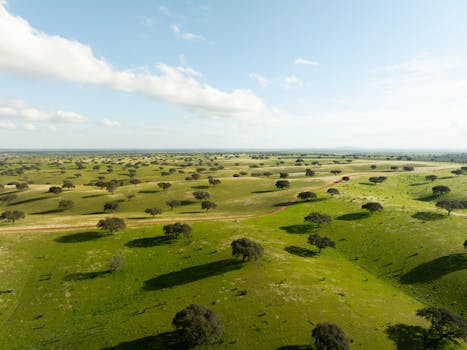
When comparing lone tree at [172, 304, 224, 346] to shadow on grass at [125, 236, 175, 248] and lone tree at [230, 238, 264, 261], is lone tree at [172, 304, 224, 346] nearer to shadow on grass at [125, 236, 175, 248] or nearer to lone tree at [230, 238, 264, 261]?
lone tree at [230, 238, 264, 261]

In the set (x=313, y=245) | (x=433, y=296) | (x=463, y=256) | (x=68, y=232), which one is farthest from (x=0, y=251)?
(x=463, y=256)

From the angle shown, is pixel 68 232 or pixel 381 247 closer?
pixel 381 247

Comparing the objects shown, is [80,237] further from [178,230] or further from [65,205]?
[65,205]

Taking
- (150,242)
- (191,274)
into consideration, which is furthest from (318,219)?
(150,242)

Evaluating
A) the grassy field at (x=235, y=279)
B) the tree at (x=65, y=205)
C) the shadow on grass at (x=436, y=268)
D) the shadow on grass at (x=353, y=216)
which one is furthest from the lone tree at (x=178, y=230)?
the tree at (x=65, y=205)

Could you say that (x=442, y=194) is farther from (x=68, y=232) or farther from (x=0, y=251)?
(x=0, y=251)

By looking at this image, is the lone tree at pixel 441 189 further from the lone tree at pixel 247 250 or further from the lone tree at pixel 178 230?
the lone tree at pixel 178 230
